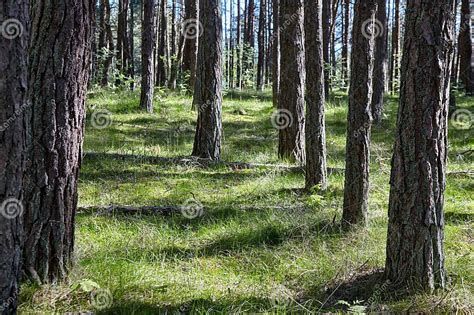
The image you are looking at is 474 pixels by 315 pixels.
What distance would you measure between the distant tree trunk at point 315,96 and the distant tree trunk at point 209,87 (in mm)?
2240

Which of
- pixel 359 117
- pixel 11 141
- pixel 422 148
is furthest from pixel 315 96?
pixel 11 141

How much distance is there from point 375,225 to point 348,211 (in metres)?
0.32

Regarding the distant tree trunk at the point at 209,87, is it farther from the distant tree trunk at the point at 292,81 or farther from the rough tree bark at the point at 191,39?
the rough tree bark at the point at 191,39

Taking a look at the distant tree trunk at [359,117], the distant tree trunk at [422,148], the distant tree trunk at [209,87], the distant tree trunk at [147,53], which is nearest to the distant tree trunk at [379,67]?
the distant tree trunk at [209,87]

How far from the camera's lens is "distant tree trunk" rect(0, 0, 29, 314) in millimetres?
2336

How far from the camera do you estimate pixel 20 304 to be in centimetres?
340

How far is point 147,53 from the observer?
1296 centimetres

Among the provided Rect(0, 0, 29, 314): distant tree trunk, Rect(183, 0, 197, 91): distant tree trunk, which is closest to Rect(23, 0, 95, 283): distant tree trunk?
Rect(0, 0, 29, 314): distant tree trunk

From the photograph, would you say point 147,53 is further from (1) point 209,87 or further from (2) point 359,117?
(2) point 359,117

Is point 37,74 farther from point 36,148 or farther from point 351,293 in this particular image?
point 351,293

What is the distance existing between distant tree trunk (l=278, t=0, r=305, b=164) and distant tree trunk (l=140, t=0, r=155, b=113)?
16.4 ft

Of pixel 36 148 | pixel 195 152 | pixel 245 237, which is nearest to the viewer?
pixel 36 148

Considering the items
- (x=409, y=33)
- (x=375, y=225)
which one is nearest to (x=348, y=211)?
(x=375, y=225)

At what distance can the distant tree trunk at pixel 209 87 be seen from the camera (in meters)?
8.65
